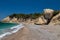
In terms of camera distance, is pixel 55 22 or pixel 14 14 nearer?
pixel 55 22

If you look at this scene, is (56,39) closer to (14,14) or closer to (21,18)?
(21,18)

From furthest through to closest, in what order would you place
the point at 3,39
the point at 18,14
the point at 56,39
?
the point at 18,14
the point at 56,39
the point at 3,39

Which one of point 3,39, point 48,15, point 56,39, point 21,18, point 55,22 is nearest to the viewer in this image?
point 3,39

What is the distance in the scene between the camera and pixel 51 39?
1200 centimetres

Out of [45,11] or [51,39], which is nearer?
[51,39]

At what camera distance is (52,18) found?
131 ft

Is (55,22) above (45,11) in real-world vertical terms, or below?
below

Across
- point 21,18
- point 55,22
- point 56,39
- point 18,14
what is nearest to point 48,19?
point 55,22

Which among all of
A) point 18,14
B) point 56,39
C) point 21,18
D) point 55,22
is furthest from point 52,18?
point 18,14

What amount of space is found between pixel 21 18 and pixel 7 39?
102 metres

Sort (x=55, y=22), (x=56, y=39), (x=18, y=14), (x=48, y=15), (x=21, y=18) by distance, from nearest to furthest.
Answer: (x=56, y=39)
(x=55, y=22)
(x=48, y=15)
(x=21, y=18)
(x=18, y=14)

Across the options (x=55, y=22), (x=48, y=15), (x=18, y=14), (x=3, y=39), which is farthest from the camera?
(x=18, y=14)

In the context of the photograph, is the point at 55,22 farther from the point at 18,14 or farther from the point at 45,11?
the point at 18,14

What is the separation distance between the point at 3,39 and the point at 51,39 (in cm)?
332
